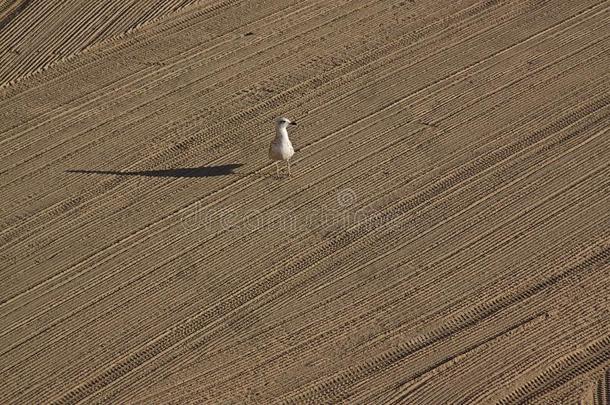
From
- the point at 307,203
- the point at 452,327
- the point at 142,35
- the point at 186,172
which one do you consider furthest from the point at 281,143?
the point at 142,35

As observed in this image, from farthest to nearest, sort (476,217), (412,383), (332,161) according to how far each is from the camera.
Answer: (332,161), (476,217), (412,383)

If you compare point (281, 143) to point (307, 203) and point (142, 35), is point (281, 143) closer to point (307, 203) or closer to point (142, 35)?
point (307, 203)

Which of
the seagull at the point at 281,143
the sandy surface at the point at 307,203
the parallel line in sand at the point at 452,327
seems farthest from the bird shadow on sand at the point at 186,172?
the parallel line in sand at the point at 452,327

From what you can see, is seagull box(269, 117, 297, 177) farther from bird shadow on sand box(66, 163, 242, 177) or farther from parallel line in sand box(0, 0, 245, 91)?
parallel line in sand box(0, 0, 245, 91)

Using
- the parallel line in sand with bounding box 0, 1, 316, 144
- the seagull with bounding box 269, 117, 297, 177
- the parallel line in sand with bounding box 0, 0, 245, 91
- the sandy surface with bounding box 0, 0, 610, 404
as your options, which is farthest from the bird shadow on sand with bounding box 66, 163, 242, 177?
the parallel line in sand with bounding box 0, 0, 245, 91

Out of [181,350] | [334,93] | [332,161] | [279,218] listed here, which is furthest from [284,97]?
[181,350]

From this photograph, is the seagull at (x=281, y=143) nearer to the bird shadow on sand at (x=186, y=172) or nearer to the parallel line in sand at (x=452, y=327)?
the bird shadow on sand at (x=186, y=172)

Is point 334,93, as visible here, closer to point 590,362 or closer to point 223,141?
point 223,141

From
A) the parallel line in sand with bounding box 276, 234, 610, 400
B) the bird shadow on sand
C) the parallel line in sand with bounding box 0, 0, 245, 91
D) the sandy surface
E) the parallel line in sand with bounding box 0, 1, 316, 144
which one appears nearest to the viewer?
the parallel line in sand with bounding box 276, 234, 610, 400

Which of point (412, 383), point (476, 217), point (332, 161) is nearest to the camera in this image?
point (412, 383)
